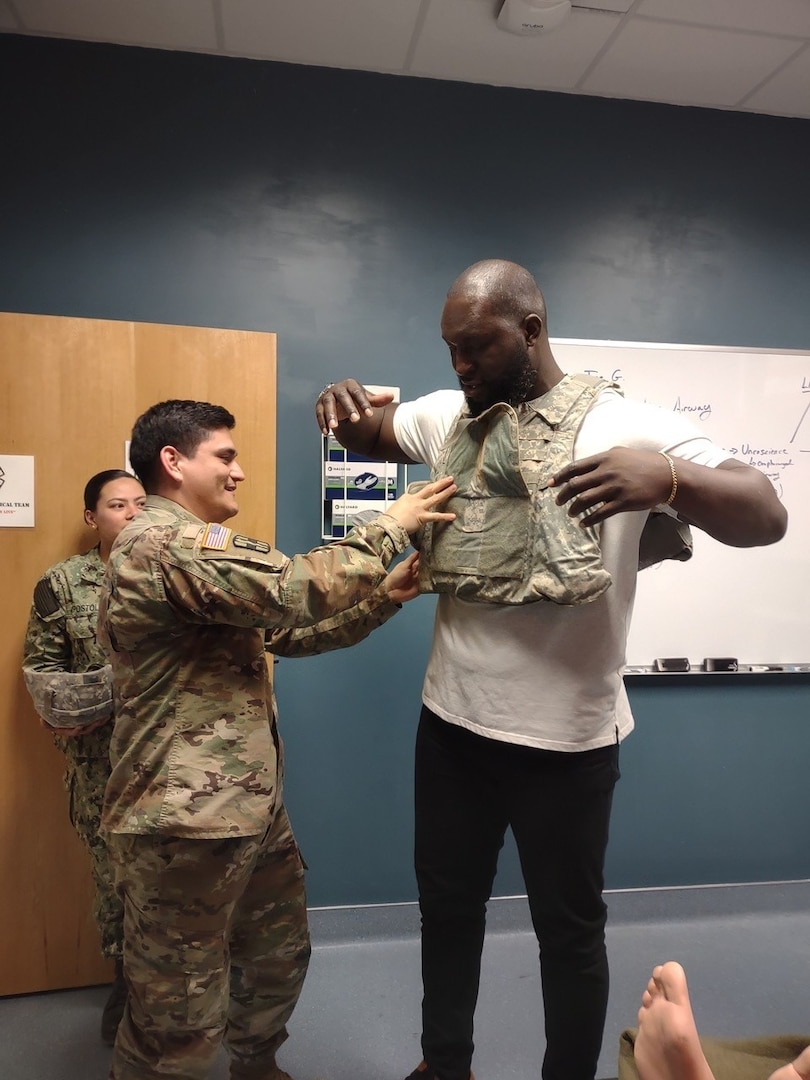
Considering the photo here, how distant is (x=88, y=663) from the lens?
1.82 meters

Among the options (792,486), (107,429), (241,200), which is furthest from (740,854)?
(241,200)

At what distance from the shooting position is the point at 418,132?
2145 millimetres

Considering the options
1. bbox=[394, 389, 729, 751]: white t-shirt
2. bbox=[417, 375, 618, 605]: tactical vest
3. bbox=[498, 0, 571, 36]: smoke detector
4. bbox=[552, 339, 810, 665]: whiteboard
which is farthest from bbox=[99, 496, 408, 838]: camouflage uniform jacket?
bbox=[498, 0, 571, 36]: smoke detector

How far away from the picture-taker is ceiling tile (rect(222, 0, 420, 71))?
1843mm

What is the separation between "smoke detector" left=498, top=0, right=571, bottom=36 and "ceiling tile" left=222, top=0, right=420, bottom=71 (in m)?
0.24

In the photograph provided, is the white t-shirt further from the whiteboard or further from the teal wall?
the whiteboard

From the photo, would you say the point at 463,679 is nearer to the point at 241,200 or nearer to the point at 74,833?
the point at 74,833

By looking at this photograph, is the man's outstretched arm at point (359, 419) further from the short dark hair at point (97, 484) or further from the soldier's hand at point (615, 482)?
the short dark hair at point (97, 484)

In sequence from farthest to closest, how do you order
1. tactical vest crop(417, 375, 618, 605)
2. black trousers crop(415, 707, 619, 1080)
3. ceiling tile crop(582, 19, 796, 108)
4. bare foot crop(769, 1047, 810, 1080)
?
ceiling tile crop(582, 19, 796, 108) → black trousers crop(415, 707, 619, 1080) → tactical vest crop(417, 375, 618, 605) → bare foot crop(769, 1047, 810, 1080)

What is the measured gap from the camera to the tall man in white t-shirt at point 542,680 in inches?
45.3

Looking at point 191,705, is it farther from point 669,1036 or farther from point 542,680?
point 669,1036

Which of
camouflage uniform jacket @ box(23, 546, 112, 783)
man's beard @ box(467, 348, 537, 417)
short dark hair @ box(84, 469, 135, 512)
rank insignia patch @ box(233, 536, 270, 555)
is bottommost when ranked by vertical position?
camouflage uniform jacket @ box(23, 546, 112, 783)

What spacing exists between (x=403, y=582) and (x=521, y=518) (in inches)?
16.3

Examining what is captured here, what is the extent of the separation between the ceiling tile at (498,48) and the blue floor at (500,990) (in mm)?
2638
